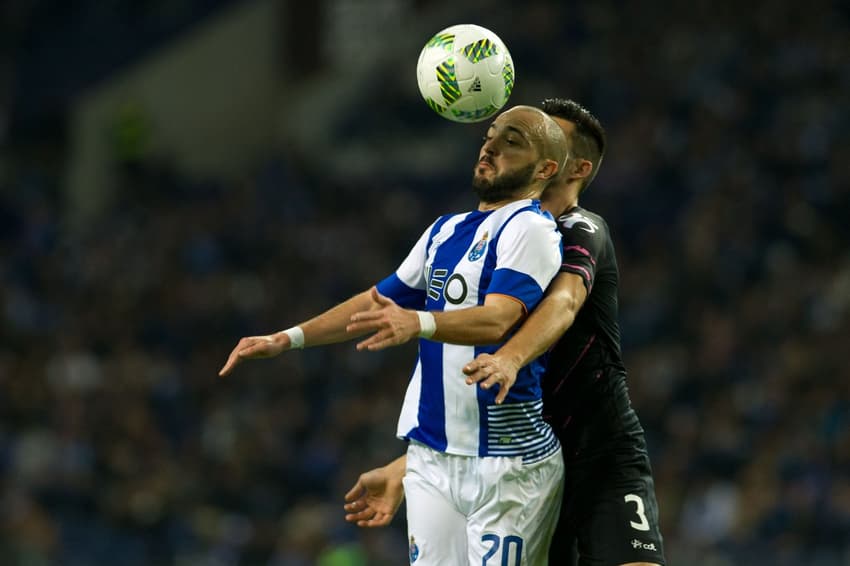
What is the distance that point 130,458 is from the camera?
1403cm

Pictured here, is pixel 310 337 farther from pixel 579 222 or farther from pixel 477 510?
pixel 579 222

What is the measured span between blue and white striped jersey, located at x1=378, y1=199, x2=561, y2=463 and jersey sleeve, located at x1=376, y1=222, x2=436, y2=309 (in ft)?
0.74

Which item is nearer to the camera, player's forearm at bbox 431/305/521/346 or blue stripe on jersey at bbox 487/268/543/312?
player's forearm at bbox 431/305/521/346

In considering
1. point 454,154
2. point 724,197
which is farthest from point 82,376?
point 724,197

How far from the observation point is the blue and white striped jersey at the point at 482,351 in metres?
4.87

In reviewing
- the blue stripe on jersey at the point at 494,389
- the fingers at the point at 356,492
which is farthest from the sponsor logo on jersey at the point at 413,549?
the fingers at the point at 356,492

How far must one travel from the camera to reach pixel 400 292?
555 centimetres

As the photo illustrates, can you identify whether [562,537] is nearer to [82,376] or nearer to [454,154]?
[82,376]

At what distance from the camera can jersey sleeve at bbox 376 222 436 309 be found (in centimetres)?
545

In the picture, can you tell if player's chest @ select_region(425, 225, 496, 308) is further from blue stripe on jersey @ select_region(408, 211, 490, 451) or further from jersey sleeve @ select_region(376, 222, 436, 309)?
jersey sleeve @ select_region(376, 222, 436, 309)

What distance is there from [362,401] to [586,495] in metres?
9.19

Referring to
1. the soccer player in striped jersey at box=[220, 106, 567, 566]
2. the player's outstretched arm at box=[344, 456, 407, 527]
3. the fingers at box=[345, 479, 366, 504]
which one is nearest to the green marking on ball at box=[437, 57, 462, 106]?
the soccer player in striped jersey at box=[220, 106, 567, 566]

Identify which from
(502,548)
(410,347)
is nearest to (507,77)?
(502,548)

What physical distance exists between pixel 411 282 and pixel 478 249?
0.55 m
